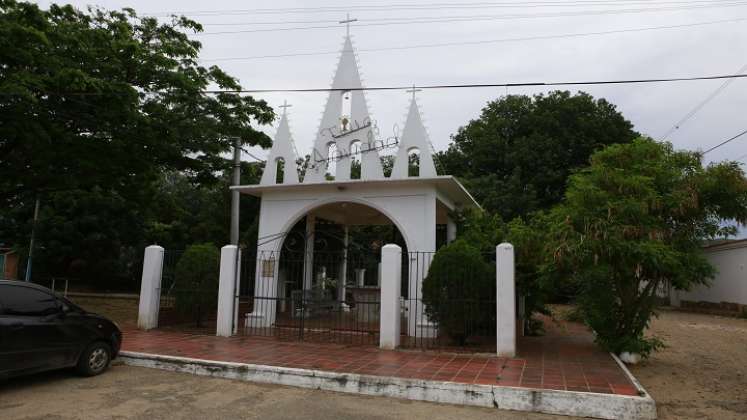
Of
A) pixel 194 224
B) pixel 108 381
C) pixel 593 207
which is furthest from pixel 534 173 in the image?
pixel 108 381

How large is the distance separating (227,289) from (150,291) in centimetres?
197

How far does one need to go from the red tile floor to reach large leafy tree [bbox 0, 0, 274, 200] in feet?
14.9

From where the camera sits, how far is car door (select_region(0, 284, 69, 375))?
6121 mm

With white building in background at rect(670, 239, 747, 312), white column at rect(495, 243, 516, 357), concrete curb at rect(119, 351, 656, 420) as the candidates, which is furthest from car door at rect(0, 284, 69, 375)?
white building in background at rect(670, 239, 747, 312)

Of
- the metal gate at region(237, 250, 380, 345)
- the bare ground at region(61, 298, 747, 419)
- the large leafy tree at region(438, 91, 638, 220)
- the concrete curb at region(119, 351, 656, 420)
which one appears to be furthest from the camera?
the large leafy tree at region(438, 91, 638, 220)

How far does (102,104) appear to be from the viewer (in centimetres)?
1103

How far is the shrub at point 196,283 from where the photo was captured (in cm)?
1124

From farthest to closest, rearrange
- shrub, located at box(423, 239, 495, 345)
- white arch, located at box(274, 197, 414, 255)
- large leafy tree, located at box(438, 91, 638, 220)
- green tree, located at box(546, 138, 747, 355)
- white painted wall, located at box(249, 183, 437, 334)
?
large leafy tree, located at box(438, 91, 638, 220)
white arch, located at box(274, 197, 414, 255)
white painted wall, located at box(249, 183, 437, 334)
shrub, located at box(423, 239, 495, 345)
green tree, located at box(546, 138, 747, 355)

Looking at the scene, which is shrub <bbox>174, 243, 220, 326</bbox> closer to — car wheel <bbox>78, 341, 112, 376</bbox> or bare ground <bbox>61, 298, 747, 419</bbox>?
bare ground <bbox>61, 298, 747, 419</bbox>

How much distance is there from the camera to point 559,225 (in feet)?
29.2

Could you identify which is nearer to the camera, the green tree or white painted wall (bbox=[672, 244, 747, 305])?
the green tree

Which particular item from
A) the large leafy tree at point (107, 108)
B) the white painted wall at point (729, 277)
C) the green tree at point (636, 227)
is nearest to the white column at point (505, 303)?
the green tree at point (636, 227)

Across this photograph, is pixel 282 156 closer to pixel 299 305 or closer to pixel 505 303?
pixel 299 305

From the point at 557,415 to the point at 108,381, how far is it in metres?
5.73
